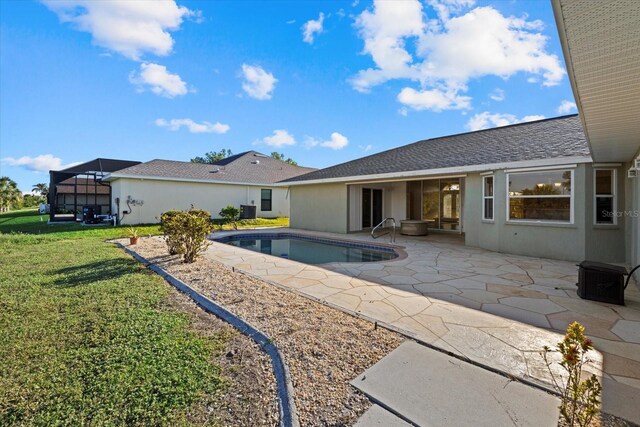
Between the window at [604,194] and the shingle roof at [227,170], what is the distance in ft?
61.0

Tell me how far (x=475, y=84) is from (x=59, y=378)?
17.4 meters

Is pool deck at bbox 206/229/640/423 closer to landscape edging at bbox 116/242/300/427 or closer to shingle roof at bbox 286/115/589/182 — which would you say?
landscape edging at bbox 116/242/300/427

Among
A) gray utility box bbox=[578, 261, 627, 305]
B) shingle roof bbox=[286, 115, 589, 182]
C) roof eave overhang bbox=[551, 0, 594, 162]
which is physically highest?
shingle roof bbox=[286, 115, 589, 182]

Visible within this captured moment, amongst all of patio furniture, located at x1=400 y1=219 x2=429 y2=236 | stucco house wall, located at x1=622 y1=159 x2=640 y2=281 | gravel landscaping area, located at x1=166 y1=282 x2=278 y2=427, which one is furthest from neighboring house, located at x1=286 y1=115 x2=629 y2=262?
gravel landscaping area, located at x1=166 y1=282 x2=278 y2=427

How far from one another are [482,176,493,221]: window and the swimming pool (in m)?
3.35

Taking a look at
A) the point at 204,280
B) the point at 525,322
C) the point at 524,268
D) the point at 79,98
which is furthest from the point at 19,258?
the point at 524,268

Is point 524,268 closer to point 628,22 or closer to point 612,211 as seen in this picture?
point 612,211

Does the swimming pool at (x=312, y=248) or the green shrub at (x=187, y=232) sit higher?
the green shrub at (x=187, y=232)

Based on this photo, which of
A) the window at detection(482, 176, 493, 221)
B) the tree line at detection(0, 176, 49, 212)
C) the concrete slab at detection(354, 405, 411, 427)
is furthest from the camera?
the tree line at detection(0, 176, 49, 212)

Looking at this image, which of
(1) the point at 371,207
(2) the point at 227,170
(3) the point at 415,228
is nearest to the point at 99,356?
(3) the point at 415,228

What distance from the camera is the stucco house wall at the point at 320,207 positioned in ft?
45.7

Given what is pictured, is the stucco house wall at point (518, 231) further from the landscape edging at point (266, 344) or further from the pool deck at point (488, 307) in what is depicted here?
the landscape edging at point (266, 344)

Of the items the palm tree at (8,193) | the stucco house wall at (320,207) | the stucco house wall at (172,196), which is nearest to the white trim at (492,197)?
the stucco house wall at (320,207)

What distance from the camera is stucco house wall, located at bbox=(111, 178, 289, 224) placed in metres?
17.1
